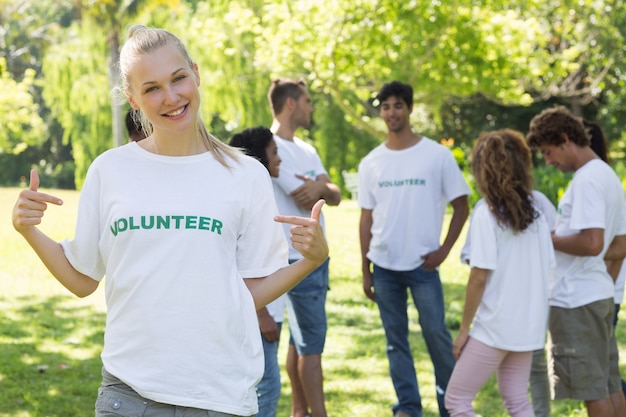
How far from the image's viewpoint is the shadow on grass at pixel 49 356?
21.4 feet

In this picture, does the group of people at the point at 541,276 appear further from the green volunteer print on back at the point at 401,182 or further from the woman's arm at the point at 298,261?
the woman's arm at the point at 298,261

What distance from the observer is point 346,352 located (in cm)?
820

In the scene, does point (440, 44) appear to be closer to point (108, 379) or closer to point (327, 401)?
point (327, 401)

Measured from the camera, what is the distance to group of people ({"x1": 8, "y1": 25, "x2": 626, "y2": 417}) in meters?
2.68

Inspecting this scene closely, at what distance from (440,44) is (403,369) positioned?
14.5 meters

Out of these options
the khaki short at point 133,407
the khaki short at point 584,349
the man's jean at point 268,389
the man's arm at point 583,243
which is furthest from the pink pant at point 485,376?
the khaki short at point 133,407

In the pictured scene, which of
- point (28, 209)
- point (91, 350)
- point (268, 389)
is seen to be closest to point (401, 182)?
point (268, 389)

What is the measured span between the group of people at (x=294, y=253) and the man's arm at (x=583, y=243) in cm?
1

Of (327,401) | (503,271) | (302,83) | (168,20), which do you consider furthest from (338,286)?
(168,20)

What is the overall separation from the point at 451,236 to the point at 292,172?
121 cm

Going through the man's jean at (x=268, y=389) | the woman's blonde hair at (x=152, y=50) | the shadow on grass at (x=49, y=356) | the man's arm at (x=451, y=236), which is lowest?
the shadow on grass at (x=49, y=356)

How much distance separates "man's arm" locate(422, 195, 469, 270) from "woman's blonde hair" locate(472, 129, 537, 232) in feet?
3.30

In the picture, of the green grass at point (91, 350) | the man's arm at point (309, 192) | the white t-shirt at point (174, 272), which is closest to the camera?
the white t-shirt at point (174, 272)

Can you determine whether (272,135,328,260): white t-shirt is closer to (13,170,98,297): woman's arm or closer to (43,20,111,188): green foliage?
(13,170,98,297): woman's arm
